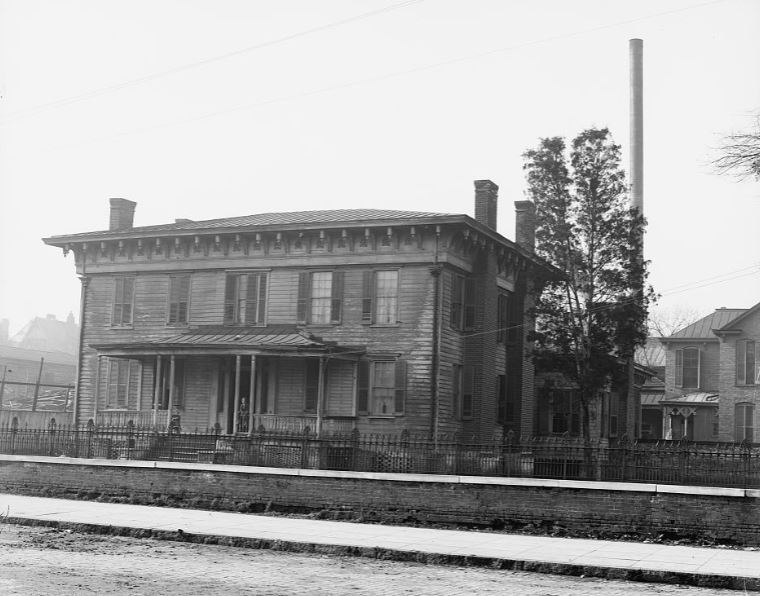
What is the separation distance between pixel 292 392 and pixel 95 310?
8.75 metres

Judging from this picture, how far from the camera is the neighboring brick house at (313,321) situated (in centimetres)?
3138

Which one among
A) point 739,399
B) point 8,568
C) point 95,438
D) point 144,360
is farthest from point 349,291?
point 739,399

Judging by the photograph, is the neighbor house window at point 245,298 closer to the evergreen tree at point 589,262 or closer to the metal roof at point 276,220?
the metal roof at point 276,220

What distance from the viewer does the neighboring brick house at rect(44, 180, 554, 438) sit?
3138 centimetres

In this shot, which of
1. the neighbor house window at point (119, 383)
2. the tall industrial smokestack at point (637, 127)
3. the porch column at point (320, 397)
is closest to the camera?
the porch column at point (320, 397)

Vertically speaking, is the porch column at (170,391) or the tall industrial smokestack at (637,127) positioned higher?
the tall industrial smokestack at (637,127)

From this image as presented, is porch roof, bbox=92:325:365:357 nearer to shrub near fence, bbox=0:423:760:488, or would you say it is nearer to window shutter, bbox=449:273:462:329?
window shutter, bbox=449:273:462:329

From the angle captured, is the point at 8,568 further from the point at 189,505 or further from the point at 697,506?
the point at 697,506

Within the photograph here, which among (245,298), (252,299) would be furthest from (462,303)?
(245,298)

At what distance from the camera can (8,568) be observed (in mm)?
11461

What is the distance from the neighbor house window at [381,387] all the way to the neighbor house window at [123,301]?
366 inches

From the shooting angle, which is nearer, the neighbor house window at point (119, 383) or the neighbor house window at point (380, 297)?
the neighbor house window at point (380, 297)

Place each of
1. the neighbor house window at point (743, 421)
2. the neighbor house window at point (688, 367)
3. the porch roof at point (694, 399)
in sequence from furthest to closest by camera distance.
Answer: the neighbor house window at point (688, 367) → the porch roof at point (694, 399) → the neighbor house window at point (743, 421)

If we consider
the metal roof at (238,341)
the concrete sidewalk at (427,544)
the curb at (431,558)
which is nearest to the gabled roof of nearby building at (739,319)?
the metal roof at (238,341)
